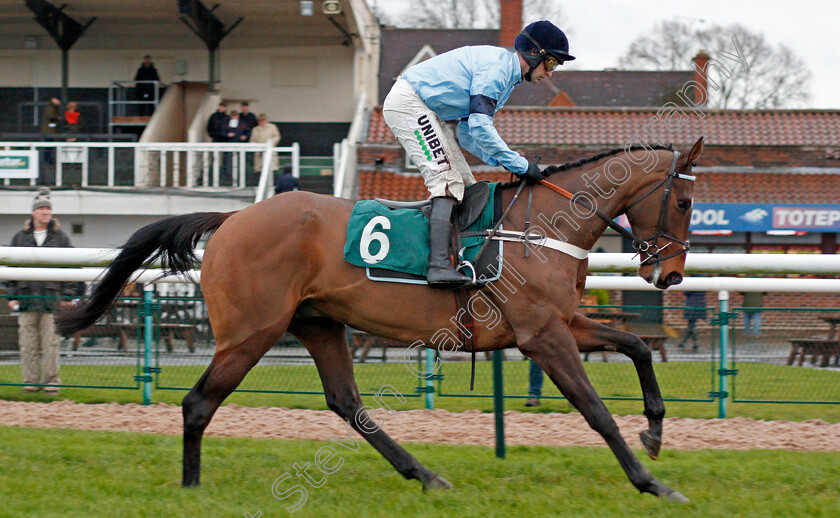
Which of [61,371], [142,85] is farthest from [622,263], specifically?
[142,85]

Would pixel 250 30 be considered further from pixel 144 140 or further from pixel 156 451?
pixel 156 451

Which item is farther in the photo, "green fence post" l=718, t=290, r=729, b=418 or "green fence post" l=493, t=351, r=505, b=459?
"green fence post" l=718, t=290, r=729, b=418

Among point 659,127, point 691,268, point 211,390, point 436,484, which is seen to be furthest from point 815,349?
point 659,127

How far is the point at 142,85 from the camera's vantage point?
19.2 m

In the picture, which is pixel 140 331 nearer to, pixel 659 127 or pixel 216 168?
pixel 216 168

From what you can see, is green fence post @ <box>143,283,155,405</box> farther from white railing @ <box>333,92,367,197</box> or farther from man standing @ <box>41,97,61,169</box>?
man standing @ <box>41,97,61,169</box>

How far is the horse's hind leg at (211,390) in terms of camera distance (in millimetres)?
4590

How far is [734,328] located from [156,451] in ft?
14.8

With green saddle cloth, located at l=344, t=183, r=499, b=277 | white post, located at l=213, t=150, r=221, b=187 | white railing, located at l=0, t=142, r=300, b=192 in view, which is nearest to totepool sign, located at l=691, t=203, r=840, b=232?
white railing, located at l=0, t=142, r=300, b=192

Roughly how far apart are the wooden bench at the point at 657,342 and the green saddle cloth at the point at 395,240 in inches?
137

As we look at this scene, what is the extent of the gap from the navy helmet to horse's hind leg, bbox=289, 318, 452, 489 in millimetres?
1808

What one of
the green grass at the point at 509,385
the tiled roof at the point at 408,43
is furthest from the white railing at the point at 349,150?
the tiled roof at the point at 408,43

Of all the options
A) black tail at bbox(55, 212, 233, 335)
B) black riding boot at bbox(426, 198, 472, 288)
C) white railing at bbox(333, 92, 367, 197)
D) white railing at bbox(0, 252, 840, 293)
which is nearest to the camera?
black riding boot at bbox(426, 198, 472, 288)

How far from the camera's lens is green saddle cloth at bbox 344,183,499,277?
4590 millimetres
